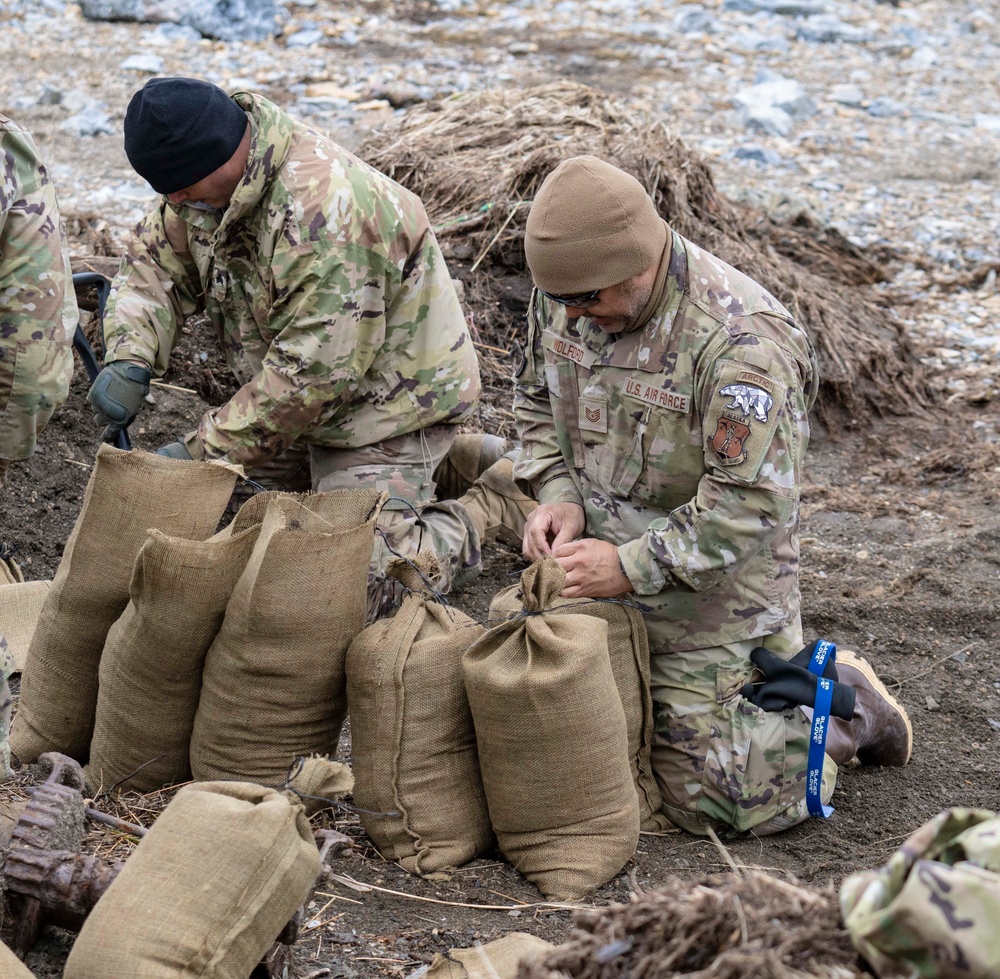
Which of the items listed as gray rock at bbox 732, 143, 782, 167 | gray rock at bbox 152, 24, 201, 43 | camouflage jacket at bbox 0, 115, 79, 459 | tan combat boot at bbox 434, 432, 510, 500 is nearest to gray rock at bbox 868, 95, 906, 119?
gray rock at bbox 732, 143, 782, 167

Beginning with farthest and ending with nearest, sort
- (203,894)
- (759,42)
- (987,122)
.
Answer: (759,42), (987,122), (203,894)

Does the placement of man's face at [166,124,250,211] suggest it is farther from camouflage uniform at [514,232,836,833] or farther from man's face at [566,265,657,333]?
man's face at [566,265,657,333]

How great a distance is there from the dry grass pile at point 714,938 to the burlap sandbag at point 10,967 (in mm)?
850

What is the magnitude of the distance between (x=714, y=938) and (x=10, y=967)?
3.72 ft

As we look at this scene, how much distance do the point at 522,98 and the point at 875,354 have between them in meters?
2.54

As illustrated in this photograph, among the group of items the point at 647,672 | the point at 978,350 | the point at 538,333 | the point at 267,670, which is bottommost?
the point at 978,350

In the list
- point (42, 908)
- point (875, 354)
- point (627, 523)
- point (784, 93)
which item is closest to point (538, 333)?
point (627, 523)

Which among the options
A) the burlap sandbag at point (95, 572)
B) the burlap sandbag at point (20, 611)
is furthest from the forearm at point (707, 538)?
the burlap sandbag at point (20, 611)

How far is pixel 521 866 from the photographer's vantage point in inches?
116

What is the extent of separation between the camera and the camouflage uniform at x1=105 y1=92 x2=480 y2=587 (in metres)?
3.78

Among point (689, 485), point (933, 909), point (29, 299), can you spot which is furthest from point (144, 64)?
point (933, 909)

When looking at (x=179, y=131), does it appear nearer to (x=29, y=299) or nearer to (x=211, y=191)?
(x=211, y=191)

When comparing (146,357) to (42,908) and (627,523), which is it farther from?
(42,908)

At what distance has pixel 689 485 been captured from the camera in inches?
124
